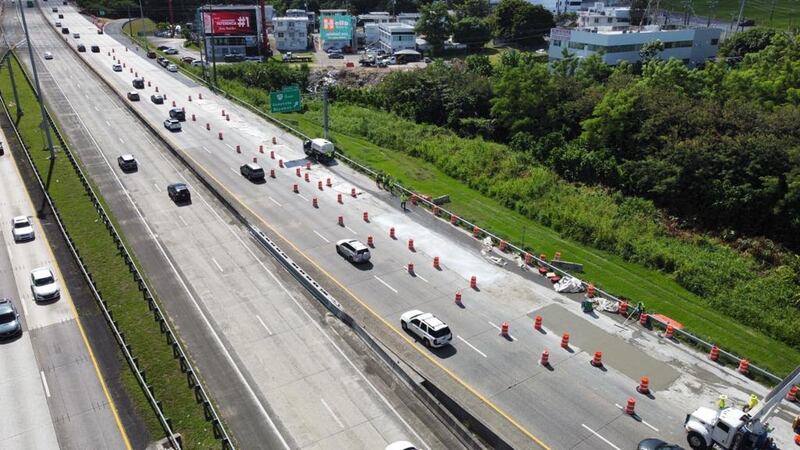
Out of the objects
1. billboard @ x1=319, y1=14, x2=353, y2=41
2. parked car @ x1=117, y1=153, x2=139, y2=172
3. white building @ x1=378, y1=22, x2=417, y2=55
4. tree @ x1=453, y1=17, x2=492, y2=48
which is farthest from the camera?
tree @ x1=453, y1=17, x2=492, y2=48

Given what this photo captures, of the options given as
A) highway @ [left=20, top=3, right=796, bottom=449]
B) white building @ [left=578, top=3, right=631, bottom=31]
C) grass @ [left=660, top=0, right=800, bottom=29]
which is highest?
grass @ [left=660, top=0, right=800, bottom=29]

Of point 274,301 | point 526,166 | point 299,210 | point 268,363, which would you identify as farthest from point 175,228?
point 526,166

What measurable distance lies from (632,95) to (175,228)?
159 ft

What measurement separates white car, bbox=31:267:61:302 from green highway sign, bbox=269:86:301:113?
36279 millimetres

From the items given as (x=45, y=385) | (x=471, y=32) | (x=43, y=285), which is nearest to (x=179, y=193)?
(x=43, y=285)

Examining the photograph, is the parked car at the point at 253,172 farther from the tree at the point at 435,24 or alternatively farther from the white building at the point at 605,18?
the white building at the point at 605,18

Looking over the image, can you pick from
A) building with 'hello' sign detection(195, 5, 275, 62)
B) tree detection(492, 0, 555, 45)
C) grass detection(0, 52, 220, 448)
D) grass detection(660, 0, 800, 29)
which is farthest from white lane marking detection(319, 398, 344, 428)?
grass detection(660, 0, 800, 29)

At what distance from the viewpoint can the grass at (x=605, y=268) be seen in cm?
3628

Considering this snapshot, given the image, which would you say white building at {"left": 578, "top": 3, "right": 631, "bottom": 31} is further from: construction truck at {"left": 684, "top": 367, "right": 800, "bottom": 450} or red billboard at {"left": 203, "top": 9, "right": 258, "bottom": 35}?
construction truck at {"left": 684, "top": 367, "right": 800, "bottom": 450}

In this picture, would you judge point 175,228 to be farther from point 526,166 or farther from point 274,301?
point 526,166

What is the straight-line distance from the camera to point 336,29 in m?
146

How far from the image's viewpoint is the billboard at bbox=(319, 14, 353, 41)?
5719 inches

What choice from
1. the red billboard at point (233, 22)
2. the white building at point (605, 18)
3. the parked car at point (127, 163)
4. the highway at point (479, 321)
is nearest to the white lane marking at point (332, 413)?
the highway at point (479, 321)

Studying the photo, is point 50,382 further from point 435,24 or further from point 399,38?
point 435,24
